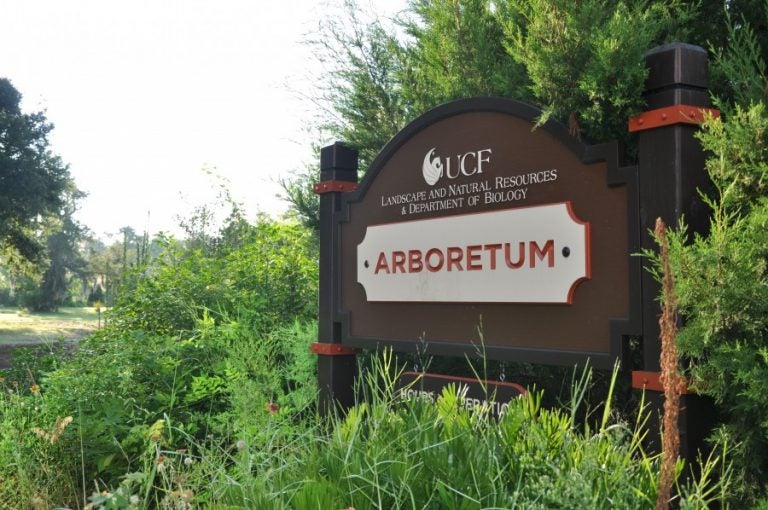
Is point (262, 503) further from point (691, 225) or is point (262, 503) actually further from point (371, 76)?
point (371, 76)

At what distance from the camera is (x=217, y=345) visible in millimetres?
6383

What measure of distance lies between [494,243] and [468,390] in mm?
819

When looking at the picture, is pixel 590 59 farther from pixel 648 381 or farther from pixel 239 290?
pixel 239 290

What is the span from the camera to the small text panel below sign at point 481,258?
3773mm

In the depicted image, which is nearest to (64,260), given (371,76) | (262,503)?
(371,76)

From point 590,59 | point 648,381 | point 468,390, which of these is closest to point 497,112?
point 590,59

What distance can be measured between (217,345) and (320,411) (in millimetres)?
1393

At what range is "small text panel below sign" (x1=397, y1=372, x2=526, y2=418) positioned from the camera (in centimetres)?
392

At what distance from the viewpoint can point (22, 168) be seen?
28.5 metres

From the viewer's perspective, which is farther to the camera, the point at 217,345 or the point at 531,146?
the point at 217,345

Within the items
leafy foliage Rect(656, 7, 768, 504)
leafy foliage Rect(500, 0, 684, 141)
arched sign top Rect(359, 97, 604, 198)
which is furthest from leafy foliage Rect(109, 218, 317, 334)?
leafy foliage Rect(656, 7, 768, 504)

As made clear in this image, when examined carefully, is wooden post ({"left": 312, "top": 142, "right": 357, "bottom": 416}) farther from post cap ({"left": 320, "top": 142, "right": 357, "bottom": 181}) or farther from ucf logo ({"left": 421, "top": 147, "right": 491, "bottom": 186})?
ucf logo ({"left": 421, "top": 147, "right": 491, "bottom": 186})

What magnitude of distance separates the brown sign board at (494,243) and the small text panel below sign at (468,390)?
0.16 m

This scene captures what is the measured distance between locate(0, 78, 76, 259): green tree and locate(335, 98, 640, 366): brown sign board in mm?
26965
